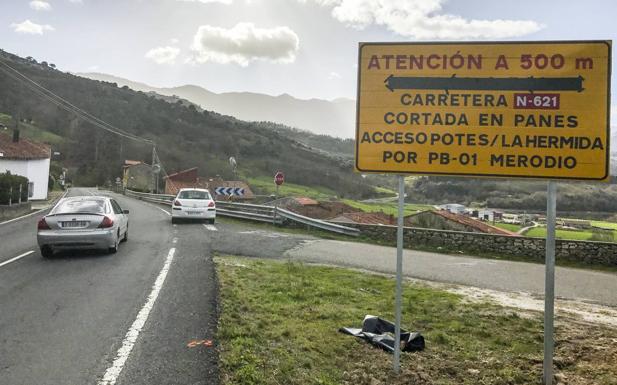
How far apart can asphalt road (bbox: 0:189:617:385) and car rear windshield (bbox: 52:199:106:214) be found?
1.03 metres

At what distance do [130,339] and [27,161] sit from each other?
4423 cm

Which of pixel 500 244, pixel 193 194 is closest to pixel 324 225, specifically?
pixel 193 194

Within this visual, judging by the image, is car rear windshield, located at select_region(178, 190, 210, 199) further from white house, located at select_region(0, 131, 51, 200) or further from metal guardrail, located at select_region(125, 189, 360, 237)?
white house, located at select_region(0, 131, 51, 200)

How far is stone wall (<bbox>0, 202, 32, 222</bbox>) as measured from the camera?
2303cm

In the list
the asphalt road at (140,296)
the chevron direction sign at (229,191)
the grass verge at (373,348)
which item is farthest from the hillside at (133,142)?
the grass verge at (373,348)

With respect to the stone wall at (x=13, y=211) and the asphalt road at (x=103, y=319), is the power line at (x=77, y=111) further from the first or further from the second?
the asphalt road at (x=103, y=319)

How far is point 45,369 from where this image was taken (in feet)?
14.0

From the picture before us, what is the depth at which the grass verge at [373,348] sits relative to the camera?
424cm

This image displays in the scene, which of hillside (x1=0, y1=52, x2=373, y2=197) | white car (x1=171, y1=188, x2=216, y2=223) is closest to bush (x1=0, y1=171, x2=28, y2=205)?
white car (x1=171, y1=188, x2=216, y2=223)

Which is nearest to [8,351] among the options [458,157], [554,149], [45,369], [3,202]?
[45,369]

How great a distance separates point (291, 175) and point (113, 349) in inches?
3551

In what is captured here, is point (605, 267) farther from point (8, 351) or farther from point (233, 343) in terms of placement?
point (8, 351)

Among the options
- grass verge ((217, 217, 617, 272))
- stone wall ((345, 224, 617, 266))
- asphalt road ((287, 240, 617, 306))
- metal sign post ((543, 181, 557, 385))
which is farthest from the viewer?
stone wall ((345, 224, 617, 266))

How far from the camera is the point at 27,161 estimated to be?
139ft
